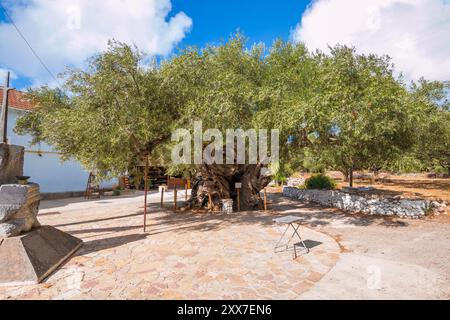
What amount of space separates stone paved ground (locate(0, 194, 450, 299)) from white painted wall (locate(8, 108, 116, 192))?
13.1 meters

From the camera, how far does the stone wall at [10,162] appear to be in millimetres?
5574

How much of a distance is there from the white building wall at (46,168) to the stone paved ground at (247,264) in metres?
13.1

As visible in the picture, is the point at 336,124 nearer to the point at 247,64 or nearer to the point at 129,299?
the point at 247,64

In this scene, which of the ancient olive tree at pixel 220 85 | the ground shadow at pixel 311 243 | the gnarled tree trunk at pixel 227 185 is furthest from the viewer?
the gnarled tree trunk at pixel 227 185

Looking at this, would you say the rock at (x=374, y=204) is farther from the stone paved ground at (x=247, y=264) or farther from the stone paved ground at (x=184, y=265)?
the stone paved ground at (x=184, y=265)

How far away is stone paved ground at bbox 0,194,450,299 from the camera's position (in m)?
4.26

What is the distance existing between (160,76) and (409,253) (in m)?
9.39

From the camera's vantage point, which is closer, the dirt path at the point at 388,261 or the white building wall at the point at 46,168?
the dirt path at the point at 388,261

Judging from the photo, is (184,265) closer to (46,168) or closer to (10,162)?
→ (10,162)

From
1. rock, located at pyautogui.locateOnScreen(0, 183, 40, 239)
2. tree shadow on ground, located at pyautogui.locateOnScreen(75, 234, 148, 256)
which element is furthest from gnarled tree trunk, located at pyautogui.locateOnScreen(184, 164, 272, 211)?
rock, located at pyautogui.locateOnScreen(0, 183, 40, 239)

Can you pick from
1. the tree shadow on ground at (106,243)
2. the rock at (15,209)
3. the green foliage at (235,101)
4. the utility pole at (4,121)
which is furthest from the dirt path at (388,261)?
the utility pole at (4,121)

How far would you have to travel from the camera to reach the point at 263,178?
1491cm

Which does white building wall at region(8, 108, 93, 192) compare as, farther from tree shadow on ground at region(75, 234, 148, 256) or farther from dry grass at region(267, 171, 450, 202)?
dry grass at region(267, 171, 450, 202)

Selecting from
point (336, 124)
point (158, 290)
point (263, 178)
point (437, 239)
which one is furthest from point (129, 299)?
point (263, 178)
